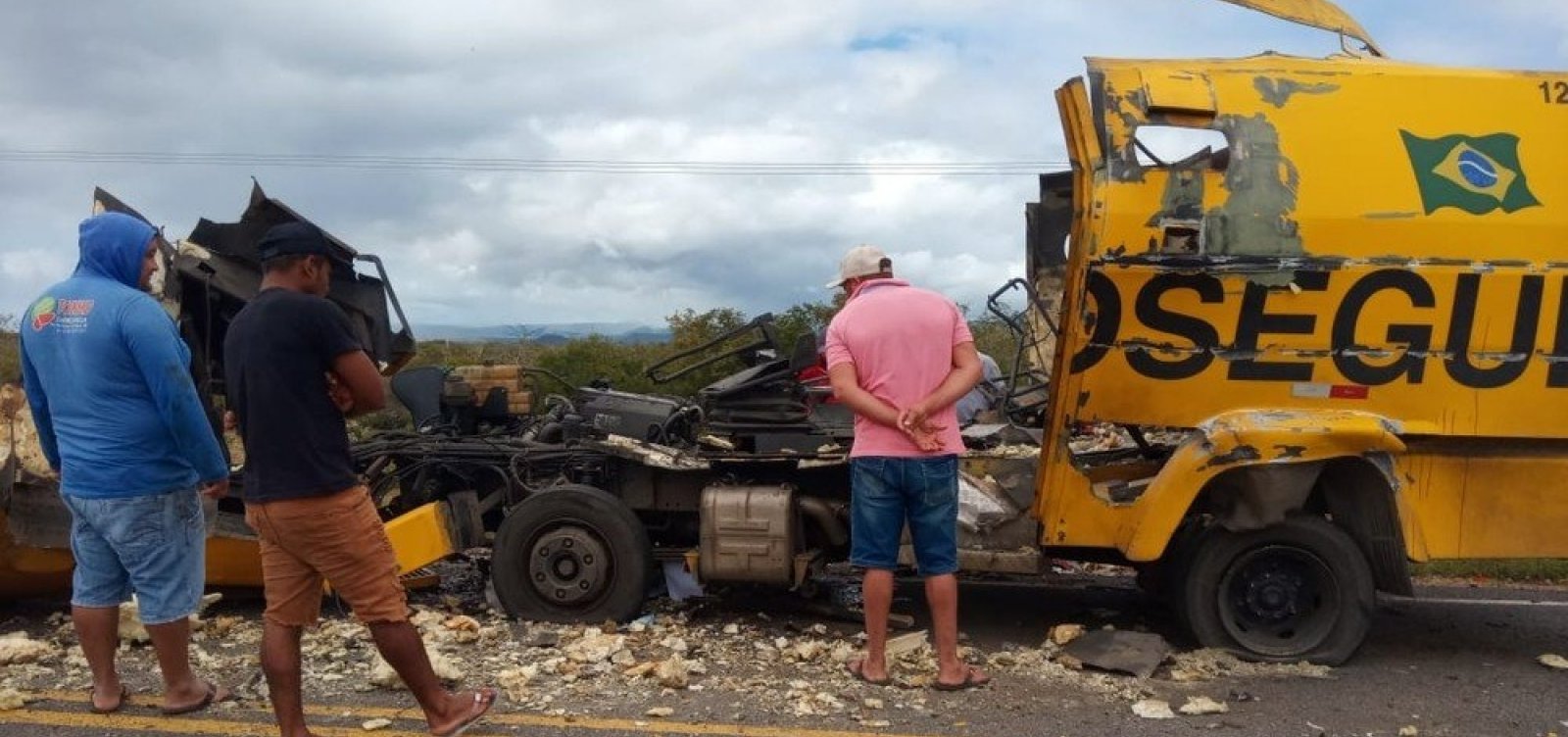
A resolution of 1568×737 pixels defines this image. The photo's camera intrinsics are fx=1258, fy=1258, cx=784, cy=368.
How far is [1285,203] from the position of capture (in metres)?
5.40

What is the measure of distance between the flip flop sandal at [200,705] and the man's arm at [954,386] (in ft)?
9.43

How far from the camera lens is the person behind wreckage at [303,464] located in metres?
4.01

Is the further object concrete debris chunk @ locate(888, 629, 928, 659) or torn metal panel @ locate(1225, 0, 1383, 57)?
torn metal panel @ locate(1225, 0, 1383, 57)

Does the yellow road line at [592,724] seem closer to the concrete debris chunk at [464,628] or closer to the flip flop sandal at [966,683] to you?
the flip flop sandal at [966,683]

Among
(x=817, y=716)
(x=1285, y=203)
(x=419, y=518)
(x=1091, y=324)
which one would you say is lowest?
(x=817, y=716)

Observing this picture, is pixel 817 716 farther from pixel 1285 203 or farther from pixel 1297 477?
pixel 1285 203

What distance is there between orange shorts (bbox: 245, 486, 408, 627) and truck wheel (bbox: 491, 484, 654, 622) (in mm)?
2069

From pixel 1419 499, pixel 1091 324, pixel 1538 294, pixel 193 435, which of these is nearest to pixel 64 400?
pixel 193 435

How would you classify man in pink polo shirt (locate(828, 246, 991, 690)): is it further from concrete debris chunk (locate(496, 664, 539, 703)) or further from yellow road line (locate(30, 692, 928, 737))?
concrete debris chunk (locate(496, 664, 539, 703))

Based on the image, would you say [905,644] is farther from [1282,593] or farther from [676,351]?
[676,351]

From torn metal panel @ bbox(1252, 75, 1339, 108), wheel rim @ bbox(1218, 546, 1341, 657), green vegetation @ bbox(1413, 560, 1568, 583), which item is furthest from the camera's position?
green vegetation @ bbox(1413, 560, 1568, 583)

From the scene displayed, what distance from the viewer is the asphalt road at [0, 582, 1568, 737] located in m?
4.66

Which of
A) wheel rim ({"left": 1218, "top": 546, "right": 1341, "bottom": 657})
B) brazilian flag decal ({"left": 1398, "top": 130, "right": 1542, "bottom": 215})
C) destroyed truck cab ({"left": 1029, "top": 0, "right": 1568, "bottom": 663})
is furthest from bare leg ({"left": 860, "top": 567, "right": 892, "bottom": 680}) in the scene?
brazilian flag decal ({"left": 1398, "top": 130, "right": 1542, "bottom": 215})

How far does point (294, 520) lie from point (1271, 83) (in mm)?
4387
